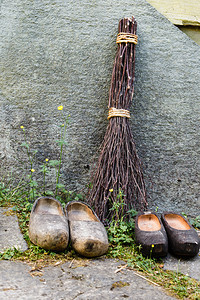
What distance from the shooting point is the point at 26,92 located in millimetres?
2531

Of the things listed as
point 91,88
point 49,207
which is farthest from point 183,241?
point 91,88

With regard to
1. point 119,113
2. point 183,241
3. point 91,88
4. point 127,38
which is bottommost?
point 183,241

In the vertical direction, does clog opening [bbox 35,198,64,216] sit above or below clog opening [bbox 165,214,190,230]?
above

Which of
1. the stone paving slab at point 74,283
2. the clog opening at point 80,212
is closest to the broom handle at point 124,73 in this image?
the clog opening at point 80,212

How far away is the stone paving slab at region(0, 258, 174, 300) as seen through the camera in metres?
1.31

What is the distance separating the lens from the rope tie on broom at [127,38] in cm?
247

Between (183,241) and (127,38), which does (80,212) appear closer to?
(183,241)

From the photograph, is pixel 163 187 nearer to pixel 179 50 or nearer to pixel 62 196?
pixel 62 196

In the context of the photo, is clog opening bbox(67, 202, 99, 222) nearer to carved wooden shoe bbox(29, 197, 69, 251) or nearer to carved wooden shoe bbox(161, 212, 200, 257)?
carved wooden shoe bbox(29, 197, 69, 251)

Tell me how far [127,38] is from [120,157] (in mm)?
986

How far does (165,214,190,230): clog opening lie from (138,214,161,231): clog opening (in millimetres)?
129

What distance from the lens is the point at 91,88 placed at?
2.60 m

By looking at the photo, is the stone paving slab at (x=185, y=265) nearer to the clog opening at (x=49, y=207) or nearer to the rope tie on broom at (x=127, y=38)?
the clog opening at (x=49, y=207)

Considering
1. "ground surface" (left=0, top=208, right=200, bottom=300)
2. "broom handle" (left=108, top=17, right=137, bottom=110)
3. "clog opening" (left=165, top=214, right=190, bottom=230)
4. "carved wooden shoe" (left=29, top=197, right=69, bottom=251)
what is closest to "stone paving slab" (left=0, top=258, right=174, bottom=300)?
"ground surface" (left=0, top=208, right=200, bottom=300)
